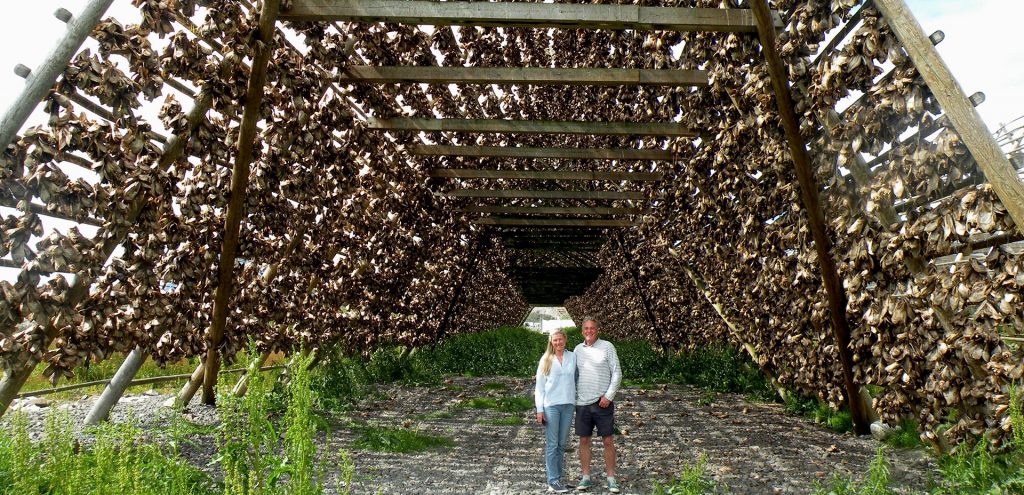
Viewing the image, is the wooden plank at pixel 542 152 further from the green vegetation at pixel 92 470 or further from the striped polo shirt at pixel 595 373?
the green vegetation at pixel 92 470

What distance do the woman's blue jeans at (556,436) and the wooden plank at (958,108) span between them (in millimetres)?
3143

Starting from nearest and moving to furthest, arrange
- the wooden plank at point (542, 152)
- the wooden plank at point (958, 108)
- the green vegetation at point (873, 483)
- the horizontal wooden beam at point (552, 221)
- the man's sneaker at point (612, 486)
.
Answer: the wooden plank at point (958, 108)
the green vegetation at point (873, 483)
the man's sneaker at point (612, 486)
the wooden plank at point (542, 152)
the horizontal wooden beam at point (552, 221)

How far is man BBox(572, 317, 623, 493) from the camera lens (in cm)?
514

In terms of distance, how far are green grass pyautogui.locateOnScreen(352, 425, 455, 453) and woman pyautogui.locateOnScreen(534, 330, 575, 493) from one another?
1.79 metres

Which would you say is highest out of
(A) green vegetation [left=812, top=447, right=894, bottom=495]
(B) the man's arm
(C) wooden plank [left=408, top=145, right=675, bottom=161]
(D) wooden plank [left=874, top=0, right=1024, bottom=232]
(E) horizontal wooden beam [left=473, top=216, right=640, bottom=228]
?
(E) horizontal wooden beam [left=473, top=216, right=640, bottom=228]

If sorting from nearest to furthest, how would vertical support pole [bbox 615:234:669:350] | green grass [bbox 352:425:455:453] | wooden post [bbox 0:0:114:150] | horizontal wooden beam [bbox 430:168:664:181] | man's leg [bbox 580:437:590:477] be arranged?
wooden post [bbox 0:0:114:150]
man's leg [bbox 580:437:590:477]
green grass [bbox 352:425:455:453]
horizontal wooden beam [bbox 430:168:664:181]
vertical support pole [bbox 615:234:669:350]

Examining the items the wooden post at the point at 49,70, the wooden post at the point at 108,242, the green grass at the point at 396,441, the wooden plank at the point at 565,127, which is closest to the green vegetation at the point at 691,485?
the green grass at the point at 396,441

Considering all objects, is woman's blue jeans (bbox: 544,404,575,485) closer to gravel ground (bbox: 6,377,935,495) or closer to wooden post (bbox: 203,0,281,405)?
gravel ground (bbox: 6,377,935,495)

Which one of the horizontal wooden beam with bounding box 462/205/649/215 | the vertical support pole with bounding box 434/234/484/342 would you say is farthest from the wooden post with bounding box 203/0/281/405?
the vertical support pole with bounding box 434/234/484/342

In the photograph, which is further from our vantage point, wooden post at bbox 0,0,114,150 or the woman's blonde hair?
the woman's blonde hair

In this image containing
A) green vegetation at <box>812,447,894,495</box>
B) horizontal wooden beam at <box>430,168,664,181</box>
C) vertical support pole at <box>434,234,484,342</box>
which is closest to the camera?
green vegetation at <box>812,447,894,495</box>

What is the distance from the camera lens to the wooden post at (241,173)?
15.9ft

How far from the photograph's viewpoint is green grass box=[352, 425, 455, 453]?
6.41 m

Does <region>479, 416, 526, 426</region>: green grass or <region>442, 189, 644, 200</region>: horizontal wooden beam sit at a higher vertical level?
<region>442, 189, 644, 200</region>: horizontal wooden beam
